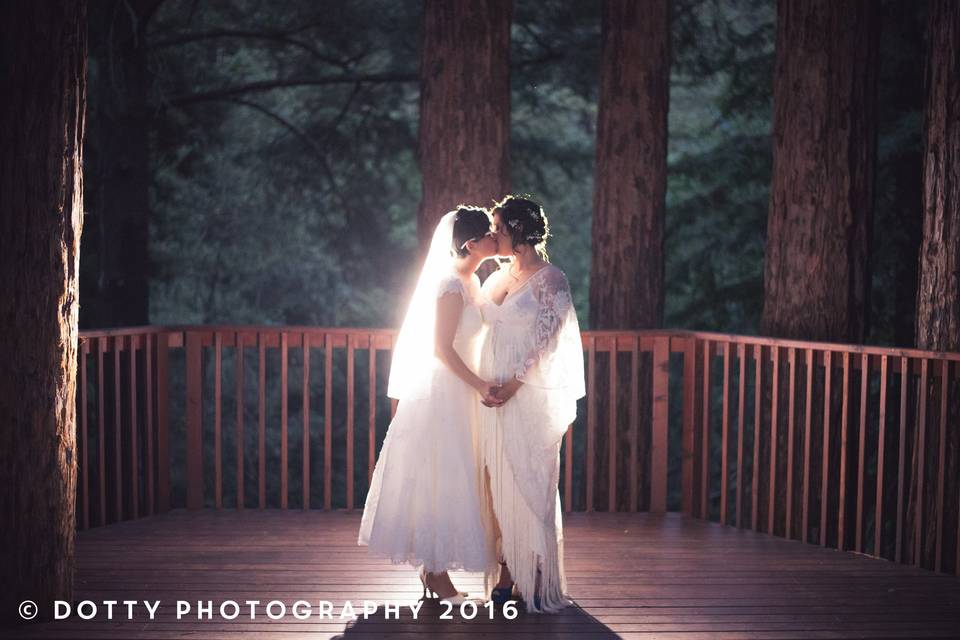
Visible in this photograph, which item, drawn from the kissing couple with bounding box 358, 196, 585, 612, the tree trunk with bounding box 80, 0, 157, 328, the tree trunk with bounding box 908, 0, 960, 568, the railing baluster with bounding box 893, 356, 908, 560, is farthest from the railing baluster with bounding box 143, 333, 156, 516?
the tree trunk with bounding box 80, 0, 157, 328

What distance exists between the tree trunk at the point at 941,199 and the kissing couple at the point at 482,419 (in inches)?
95.3

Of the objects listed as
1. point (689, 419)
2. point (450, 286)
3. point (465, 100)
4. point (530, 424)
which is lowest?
point (689, 419)

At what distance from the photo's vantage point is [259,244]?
16.8m

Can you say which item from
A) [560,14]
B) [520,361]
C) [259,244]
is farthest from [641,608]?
[259,244]

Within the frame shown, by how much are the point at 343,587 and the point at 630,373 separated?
3.67m

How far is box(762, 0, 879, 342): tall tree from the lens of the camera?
307 inches

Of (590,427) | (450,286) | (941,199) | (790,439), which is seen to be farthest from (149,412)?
(941,199)

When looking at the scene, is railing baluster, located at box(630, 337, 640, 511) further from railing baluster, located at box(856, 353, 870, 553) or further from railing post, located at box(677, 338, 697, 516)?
railing baluster, located at box(856, 353, 870, 553)

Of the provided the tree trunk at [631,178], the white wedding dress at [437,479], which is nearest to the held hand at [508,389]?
the white wedding dress at [437,479]

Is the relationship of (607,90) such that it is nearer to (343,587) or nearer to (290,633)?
(343,587)

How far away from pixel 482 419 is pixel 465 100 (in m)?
3.11

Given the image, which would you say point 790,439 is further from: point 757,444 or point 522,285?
point 522,285

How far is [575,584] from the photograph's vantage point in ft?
20.2

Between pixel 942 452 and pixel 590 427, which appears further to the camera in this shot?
pixel 590 427
